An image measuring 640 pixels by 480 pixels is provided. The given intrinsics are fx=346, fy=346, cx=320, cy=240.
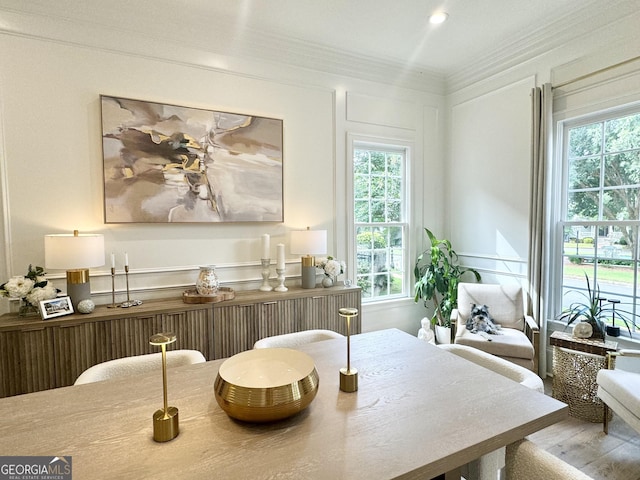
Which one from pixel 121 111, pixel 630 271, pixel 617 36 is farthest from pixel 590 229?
pixel 121 111

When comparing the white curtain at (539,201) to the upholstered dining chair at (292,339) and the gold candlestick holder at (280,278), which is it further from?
the gold candlestick holder at (280,278)

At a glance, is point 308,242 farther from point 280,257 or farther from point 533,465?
point 533,465

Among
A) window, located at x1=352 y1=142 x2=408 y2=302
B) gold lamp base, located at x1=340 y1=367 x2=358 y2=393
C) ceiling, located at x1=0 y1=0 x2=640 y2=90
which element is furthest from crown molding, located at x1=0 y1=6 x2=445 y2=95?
gold lamp base, located at x1=340 y1=367 x2=358 y2=393

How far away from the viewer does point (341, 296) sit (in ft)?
10.4

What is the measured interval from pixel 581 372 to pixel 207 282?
2836mm

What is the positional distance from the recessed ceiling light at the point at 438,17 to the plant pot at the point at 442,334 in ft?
9.22

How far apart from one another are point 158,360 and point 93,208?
162 centimetres

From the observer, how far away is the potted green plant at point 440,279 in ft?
12.2

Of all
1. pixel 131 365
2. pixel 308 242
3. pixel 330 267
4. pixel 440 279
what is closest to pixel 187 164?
pixel 308 242

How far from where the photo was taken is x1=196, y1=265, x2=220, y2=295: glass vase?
8.99 ft

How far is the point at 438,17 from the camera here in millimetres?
2812

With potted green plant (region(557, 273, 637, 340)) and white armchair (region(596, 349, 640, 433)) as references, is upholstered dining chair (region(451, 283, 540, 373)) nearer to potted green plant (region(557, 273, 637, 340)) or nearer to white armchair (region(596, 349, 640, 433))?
potted green plant (region(557, 273, 637, 340))

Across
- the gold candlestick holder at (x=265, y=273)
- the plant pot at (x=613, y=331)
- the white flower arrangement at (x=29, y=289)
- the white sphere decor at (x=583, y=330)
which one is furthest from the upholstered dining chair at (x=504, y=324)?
the white flower arrangement at (x=29, y=289)

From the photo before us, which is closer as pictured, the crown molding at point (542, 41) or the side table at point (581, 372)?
the side table at point (581, 372)
